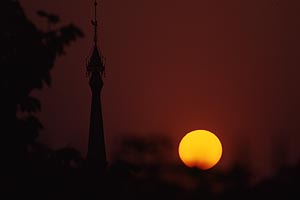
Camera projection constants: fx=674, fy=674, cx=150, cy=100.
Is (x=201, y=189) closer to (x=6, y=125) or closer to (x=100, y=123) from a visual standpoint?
(x=6, y=125)

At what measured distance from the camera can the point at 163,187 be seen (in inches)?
316

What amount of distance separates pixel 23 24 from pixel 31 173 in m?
3.19

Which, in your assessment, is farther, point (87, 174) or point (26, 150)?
point (26, 150)

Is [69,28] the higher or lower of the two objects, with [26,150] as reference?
higher

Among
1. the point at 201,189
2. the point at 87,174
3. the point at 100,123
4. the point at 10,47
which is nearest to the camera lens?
the point at 201,189

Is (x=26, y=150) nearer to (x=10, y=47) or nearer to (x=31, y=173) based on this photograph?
(x=31, y=173)

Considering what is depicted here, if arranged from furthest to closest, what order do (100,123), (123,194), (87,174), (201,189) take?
(100,123), (87,174), (123,194), (201,189)

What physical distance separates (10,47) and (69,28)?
152 cm

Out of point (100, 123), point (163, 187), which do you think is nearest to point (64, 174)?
point (163, 187)

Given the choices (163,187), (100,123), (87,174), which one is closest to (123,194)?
(163,187)

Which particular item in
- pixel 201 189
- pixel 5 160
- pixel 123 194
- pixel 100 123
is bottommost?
pixel 201 189

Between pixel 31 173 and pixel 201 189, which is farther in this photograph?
pixel 31 173

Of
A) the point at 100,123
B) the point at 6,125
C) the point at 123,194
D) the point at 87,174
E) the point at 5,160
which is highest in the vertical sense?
the point at 100,123

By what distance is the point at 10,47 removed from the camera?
1480cm
